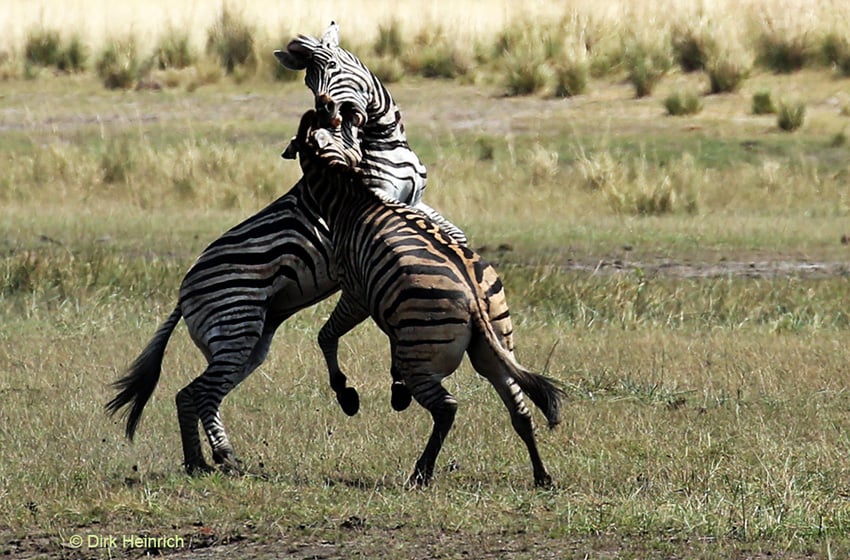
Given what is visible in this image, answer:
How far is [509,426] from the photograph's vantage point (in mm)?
8742

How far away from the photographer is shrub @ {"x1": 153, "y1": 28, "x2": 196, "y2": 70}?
86.2 ft

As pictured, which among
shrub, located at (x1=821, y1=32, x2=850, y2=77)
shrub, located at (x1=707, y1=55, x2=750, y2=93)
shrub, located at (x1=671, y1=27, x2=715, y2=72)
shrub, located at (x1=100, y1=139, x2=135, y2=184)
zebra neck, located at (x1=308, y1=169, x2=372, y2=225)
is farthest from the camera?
shrub, located at (x1=671, y1=27, x2=715, y2=72)

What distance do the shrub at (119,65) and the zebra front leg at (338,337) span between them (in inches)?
686

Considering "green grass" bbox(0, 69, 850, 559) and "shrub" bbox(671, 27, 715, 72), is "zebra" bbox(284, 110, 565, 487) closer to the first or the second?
"green grass" bbox(0, 69, 850, 559)

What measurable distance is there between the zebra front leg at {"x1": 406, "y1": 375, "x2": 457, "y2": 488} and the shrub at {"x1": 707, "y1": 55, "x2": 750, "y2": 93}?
55.6ft

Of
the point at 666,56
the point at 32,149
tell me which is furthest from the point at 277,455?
the point at 666,56

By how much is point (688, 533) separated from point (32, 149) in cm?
1505

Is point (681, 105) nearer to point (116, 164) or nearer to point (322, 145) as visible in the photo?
point (116, 164)

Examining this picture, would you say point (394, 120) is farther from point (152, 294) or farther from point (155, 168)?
point (155, 168)

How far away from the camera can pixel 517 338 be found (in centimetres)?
1142

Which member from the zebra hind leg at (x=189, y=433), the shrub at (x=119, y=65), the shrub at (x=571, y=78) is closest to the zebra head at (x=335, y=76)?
the zebra hind leg at (x=189, y=433)

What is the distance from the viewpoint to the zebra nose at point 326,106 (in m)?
8.20

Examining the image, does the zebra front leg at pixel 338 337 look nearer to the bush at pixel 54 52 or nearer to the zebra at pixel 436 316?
the zebra at pixel 436 316

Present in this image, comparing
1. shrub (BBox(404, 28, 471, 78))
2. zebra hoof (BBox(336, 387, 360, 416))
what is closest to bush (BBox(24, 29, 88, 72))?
shrub (BBox(404, 28, 471, 78))
